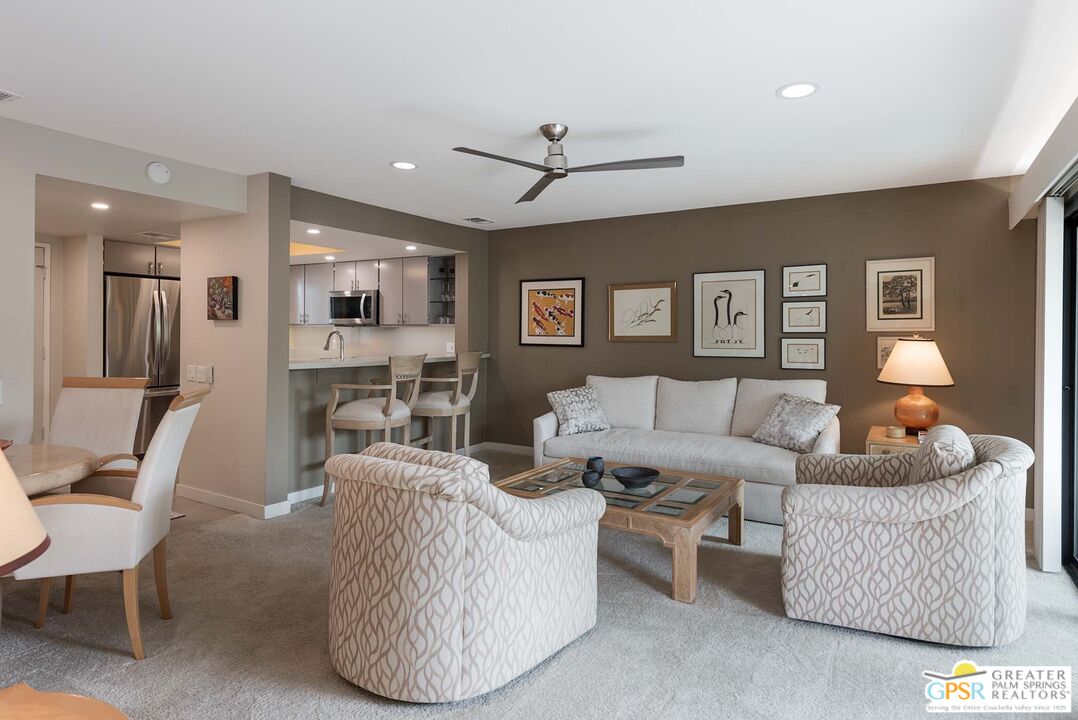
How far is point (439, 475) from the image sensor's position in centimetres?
209

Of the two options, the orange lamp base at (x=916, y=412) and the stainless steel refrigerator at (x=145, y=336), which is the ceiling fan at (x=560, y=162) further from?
the stainless steel refrigerator at (x=145, y=336)

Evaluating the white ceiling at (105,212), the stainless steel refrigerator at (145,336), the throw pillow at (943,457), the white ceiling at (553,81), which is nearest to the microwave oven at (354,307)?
the stainless steel refrigerator at (145,336)

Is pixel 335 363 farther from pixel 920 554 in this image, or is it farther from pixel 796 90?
pixel 920 554

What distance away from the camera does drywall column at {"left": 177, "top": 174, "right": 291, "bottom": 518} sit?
4.39m

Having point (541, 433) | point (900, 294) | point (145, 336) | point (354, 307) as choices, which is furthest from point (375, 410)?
Answer: point (900, 294)

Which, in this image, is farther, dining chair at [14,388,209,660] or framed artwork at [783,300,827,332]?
framed artwork at [783,300,827,332]

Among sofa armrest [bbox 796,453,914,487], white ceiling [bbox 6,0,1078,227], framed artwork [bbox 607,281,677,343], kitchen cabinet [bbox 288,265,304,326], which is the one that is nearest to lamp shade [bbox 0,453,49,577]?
white ceiling [bbox 6,0,1078,227]

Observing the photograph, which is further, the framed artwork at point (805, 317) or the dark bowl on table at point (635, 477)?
the framed artwork at point (805, 317)

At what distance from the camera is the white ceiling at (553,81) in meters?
2.25

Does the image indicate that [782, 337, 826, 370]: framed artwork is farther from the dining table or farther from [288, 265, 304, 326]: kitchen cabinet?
[288, 265, 304, 326]: kitchen cabinet

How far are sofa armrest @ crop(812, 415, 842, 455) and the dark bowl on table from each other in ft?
4.11

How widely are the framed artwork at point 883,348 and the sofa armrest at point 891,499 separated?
2.42m

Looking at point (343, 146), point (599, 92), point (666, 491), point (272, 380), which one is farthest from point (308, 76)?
point (666, 491)

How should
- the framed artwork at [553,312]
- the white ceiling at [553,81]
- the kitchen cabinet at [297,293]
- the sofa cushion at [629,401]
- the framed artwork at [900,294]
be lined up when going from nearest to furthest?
the white ceiling at [553,81] < the framed artwork at [900,294] < the sofa cushion at [629,401] < the framed artwork at [553,312] < the kitchen cabinet at [297,293]
